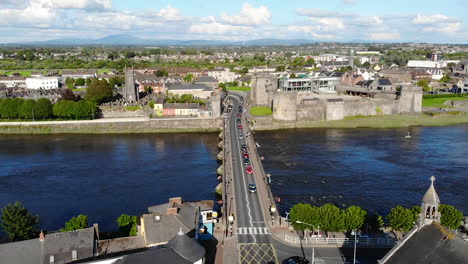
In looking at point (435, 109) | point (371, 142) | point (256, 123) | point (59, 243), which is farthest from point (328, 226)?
point (435, 109)

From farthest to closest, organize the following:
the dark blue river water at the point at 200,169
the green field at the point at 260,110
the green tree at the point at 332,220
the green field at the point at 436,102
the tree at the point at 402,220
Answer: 1. the green field at the point at 436,102
2. the green field at the point at 260,110
3. the dark blue river water at the point at 200,169
4. the green tree at the point at 332,220
5. the tree at the point at 402,220

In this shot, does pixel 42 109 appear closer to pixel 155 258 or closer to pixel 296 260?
pixel 155 258

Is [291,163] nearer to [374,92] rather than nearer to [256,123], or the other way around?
[256,123]

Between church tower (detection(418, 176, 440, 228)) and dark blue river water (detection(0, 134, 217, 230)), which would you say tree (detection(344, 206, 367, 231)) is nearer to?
church tower (detection(418, 176, 440, 228))

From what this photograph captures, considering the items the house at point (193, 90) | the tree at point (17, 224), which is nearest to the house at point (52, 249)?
the tree at point (17, 224)

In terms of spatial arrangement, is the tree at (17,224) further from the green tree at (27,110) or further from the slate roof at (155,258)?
the green tree at (27,110)

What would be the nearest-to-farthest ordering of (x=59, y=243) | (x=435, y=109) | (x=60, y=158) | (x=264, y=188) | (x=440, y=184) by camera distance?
(x=59, y=243), (x=264, y=188), (x=440, y=184), (x=60, y=158), (x=435, y=109)

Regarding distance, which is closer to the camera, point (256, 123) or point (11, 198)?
point (11, 198)
